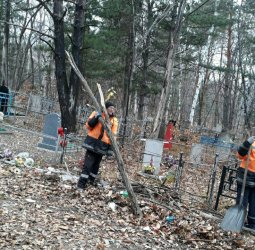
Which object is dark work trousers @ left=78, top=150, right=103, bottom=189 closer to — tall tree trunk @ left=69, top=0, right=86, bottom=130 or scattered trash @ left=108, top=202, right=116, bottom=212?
scattered trash @ left=108, top=202, right=116, bottom=212

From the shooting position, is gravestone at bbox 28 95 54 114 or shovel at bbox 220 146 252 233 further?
gravestone at bbox 28 95 54 114

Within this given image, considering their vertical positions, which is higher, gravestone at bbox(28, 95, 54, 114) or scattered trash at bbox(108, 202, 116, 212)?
gravestone at bbox(28, 95, 54, 114)

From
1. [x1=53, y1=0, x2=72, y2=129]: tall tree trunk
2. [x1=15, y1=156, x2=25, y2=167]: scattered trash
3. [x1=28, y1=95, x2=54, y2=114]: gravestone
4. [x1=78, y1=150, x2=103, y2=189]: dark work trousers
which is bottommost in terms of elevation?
[x1=15, y1=156, x2=25, y2=167]: scattered trash

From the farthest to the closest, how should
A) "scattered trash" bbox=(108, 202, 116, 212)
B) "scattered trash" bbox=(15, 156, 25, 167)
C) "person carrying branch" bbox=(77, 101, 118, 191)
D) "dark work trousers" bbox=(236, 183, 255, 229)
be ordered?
"scattered trash" bbox=(15, 156, 25, 167) → "person carrying branch" bbox=(77, 101, 118, 191) → "dark work trousers" bbox=(236, 183, 255, 229) → "scattered trash" bbox=(108, 202, 116, 212)

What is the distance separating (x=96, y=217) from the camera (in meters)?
6.30

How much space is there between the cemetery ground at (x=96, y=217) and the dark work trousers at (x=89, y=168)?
0.73 ft

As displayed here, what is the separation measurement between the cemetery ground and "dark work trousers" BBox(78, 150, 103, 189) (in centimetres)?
22

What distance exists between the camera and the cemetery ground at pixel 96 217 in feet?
17.1

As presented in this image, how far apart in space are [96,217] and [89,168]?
5.01ft

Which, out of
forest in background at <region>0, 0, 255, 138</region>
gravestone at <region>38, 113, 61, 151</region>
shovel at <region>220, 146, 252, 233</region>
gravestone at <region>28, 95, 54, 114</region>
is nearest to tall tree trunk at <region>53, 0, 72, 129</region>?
forest in background at <region>0, 0, 255, 138</region>

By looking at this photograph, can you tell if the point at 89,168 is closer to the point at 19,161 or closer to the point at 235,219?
the point at 19,161

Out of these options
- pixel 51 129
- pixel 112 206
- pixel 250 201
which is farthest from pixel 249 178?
pixel 51 129

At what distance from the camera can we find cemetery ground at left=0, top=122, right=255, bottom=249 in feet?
17.1

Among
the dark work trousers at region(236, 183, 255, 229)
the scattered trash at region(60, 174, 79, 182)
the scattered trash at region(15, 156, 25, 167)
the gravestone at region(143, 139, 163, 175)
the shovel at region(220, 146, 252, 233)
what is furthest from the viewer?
the gravestone at region(143, 139, 163, 175)
